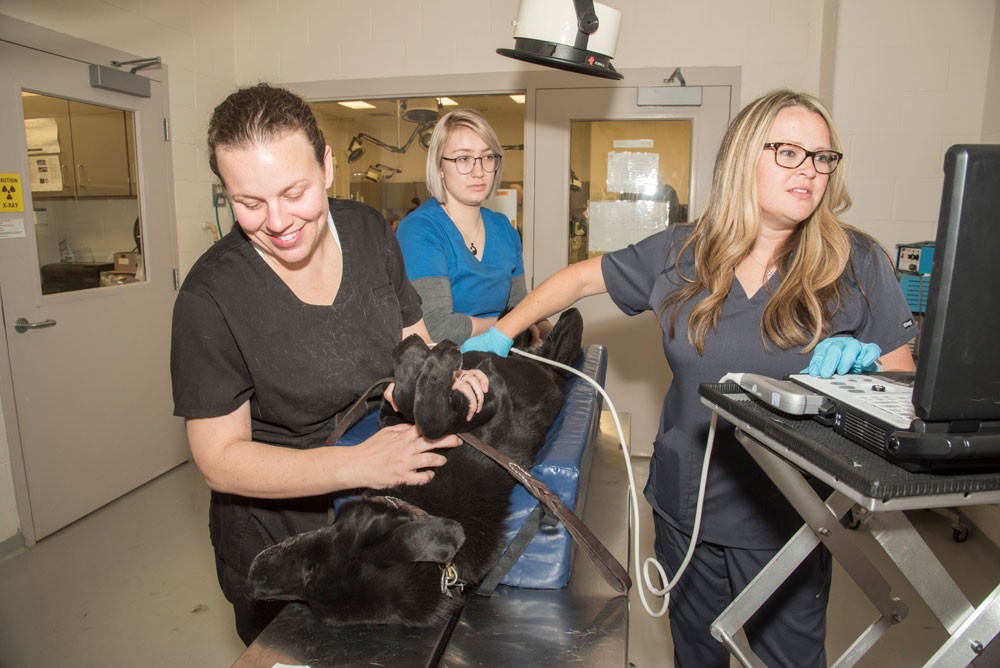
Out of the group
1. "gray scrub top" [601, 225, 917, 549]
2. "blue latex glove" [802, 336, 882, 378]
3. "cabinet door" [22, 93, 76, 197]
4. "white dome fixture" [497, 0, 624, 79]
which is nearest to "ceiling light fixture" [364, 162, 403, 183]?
"cabinet door" [22, 93, 76, 197]

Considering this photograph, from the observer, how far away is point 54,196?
2988mm

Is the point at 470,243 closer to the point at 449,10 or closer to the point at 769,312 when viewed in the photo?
the point at 769,312

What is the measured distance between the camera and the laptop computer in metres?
0.60

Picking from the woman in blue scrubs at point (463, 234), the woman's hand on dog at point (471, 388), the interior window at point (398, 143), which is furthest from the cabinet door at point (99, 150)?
the woman's hand on dog at point (471, 388)

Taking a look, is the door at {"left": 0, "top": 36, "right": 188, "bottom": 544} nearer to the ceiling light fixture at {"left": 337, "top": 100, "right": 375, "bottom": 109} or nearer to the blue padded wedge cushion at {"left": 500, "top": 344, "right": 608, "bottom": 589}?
the ceiling light fixture at {"left": 337, "top": 100, "right": 375, "bottom": 109}

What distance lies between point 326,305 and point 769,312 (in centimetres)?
94

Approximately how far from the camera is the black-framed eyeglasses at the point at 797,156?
134 centimetres

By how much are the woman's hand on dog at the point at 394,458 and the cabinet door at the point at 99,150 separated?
291 centimetres

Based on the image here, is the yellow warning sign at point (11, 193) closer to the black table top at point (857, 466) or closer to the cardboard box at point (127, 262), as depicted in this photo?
the cardboard box at point (127, 262)

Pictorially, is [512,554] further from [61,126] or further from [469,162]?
[61,126]

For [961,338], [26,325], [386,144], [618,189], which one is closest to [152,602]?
[26,325]

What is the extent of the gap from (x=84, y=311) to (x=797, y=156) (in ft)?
10.8

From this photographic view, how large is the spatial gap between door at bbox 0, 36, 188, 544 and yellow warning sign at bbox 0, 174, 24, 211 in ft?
0.09

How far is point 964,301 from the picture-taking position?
0.62 m
